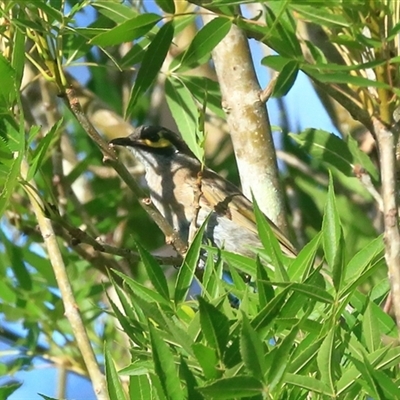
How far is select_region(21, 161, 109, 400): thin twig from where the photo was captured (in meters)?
2.23

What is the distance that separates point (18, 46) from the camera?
6.57 feet

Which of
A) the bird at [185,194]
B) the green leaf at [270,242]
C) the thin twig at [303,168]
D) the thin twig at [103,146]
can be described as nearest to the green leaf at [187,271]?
the green leaf at [270,242]

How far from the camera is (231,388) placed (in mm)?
1249

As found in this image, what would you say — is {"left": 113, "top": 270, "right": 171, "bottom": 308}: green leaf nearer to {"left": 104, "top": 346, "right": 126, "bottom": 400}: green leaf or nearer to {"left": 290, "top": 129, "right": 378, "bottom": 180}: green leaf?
{"left": 104, "top": 346, "right": 126, "bottom": 400}: green leaf

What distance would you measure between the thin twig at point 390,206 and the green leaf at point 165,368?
46 centimetres

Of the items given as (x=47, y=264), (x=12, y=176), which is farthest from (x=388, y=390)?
(x=47, y=264)

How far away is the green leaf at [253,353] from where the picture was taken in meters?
1.27

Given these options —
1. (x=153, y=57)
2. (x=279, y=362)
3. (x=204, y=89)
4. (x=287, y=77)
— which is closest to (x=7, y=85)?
(x=153, y=57)

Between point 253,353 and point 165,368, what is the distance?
A: 5.7 inches

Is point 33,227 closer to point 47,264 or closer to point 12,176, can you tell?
point 47,264

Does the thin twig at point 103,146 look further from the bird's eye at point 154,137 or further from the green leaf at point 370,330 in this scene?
the bird's eye at point 154,137

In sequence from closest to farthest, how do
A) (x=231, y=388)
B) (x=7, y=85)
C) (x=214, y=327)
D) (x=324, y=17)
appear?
(x=231, y=388) → (x=214, y=327) → (x=7, y=85) → (x=324, y=17)

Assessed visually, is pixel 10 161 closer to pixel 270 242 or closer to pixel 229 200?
pixel 270 242

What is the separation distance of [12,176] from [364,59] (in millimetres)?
1085
